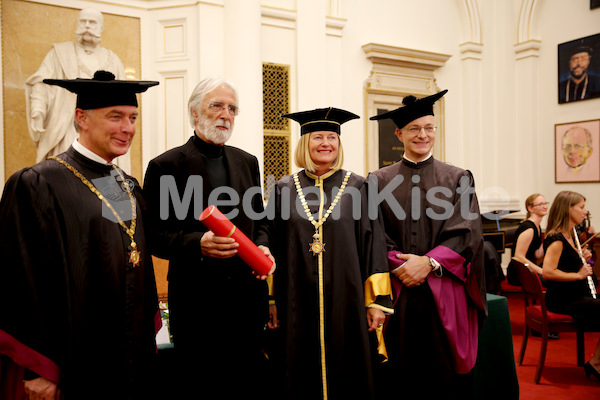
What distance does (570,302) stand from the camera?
417 cm

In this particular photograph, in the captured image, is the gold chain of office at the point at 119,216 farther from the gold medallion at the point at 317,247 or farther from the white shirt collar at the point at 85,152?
the gold medallion at the point at 317,247

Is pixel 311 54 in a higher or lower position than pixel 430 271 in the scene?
higher

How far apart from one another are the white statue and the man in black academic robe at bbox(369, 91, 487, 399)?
4.14 m

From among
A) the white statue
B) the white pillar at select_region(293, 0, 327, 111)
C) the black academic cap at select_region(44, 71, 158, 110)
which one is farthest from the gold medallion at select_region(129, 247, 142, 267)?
the white pillar at select_region(293, 0, 327, 111)

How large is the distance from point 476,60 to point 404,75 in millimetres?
1821

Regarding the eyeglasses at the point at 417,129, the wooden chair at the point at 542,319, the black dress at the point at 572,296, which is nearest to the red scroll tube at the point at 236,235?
the eyeglasses at the point at 417,129

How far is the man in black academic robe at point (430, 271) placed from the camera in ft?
8.55

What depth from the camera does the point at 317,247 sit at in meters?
2.46

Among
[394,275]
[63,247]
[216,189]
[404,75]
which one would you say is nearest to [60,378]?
[63,247]

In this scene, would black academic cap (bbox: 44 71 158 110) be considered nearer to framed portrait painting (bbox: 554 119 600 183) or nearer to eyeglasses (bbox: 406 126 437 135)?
eyeglasses (bbox: 406 126 437 135)

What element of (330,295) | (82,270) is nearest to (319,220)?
(330,295)

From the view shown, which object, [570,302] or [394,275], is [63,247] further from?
[570,302]

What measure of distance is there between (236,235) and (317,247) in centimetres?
58

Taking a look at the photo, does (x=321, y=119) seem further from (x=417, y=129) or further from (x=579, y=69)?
(x=579, y=69)
